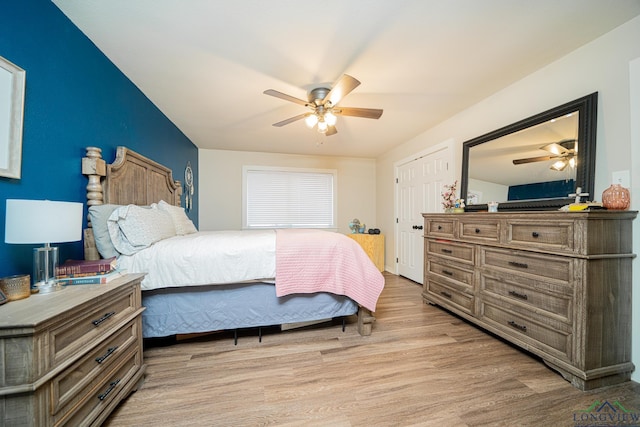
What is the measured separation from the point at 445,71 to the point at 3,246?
321 centimetres

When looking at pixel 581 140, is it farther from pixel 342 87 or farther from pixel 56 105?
pixel 56 105

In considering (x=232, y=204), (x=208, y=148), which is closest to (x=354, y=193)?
(x=232, y=204)

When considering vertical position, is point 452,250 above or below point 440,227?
below

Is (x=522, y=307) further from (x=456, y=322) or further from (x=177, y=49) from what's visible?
(x=177, y=49)

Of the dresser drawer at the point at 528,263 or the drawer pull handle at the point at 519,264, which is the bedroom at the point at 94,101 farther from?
the drawer pull handle at the point at 519,264

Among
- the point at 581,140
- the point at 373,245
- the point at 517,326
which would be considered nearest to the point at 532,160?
the point at 581,140

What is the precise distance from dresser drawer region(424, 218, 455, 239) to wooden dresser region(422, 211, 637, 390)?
0.40 m

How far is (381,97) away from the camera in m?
2.51

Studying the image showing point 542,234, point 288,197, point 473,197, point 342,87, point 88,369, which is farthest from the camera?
point 288,197

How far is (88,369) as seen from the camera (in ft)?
3.49

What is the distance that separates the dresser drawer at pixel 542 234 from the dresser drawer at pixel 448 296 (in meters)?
0.73

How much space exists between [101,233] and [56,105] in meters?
0.86

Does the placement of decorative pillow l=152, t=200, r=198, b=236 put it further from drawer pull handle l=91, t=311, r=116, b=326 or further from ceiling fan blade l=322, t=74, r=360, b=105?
ceiling fan blade l=322, t=74, r=360, b=105

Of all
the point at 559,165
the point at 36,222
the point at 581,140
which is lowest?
the point at 36,222
